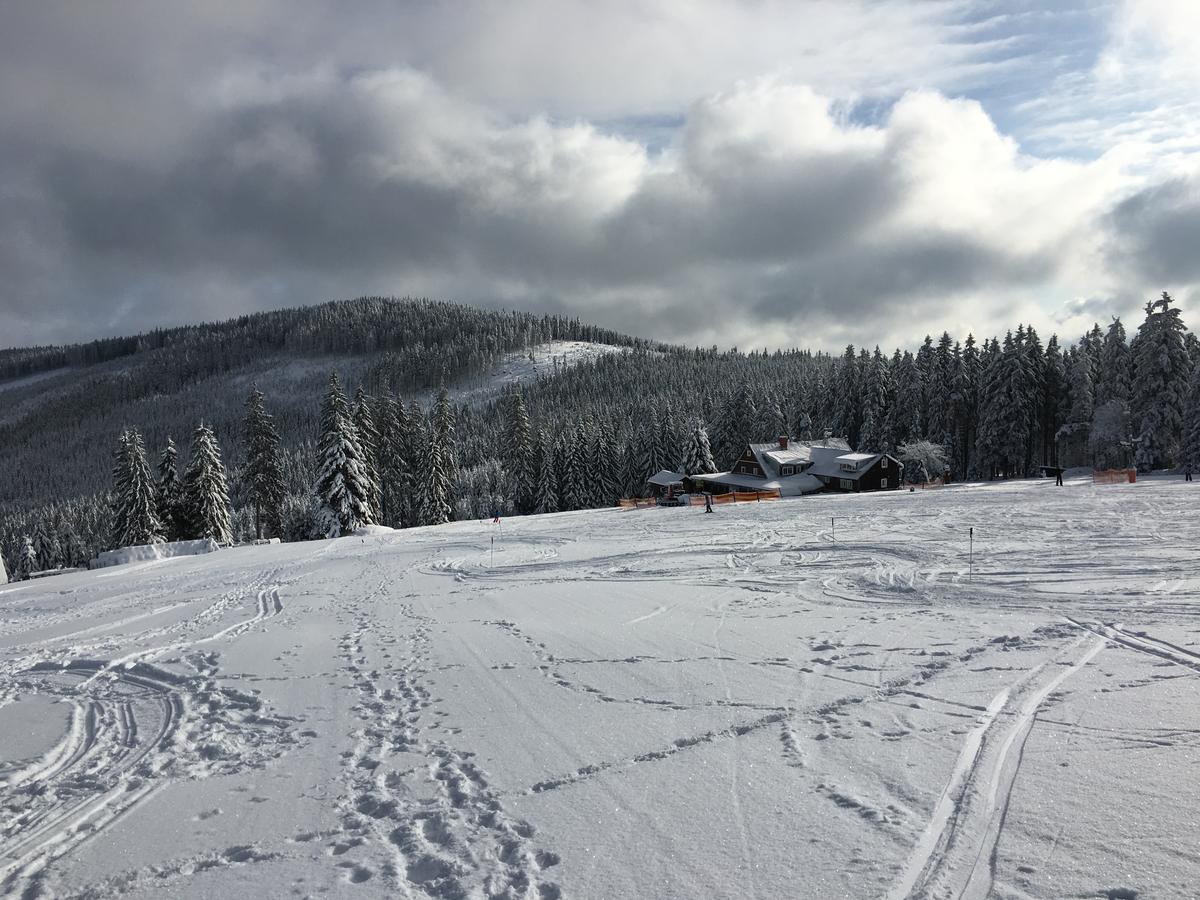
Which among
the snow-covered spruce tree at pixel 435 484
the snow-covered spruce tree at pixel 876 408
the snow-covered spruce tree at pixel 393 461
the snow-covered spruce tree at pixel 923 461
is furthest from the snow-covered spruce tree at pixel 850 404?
the snow-covered spruce tree at pixel 393 461

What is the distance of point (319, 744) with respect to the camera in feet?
23.5

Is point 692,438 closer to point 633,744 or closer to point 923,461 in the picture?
point 923,461

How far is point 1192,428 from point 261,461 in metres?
66.0

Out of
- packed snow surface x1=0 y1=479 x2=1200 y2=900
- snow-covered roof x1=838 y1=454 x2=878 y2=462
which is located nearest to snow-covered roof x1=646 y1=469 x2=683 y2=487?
snow-covered roof x1=838 y1=454 x2=878 y2=462

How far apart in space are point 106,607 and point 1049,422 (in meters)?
76.3

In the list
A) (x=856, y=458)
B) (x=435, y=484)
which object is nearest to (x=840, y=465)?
(x=856, y=458)

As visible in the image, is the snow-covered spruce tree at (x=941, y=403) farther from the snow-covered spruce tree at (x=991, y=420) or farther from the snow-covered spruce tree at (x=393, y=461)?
the snow-covered spruce tree at (x=393, y=461)

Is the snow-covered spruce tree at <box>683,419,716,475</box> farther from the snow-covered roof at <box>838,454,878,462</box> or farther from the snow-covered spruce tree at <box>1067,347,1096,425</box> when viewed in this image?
the snow-covered spruce tree at <box>1067,347,1096,425</box>

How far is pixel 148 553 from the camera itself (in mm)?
32156

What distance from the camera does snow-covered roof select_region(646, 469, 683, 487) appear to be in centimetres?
6147

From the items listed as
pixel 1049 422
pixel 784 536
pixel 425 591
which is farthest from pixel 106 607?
pixel 1049 422

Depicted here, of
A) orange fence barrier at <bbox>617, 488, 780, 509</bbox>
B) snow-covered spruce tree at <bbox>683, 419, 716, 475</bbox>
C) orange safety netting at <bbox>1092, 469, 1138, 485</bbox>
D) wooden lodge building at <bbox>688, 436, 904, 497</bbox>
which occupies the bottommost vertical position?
orange safety netting at <bbox>1092, 469, 1138, 485</bbox>

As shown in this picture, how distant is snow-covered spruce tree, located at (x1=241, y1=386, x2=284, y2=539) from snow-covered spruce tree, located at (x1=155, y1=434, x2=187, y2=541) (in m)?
4.60

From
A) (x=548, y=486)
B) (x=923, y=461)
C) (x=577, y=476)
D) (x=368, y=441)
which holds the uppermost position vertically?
(x=368, y=441)
